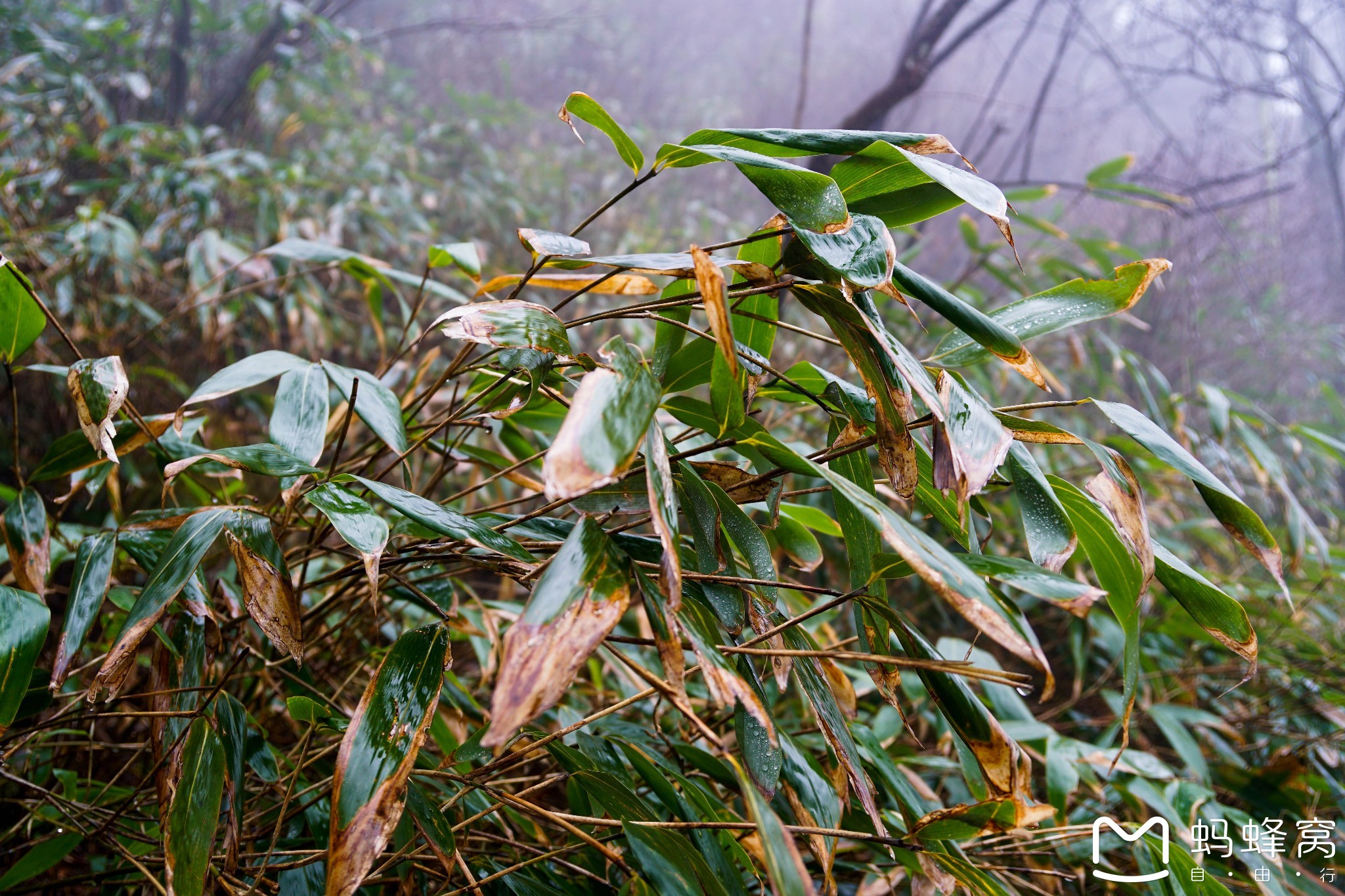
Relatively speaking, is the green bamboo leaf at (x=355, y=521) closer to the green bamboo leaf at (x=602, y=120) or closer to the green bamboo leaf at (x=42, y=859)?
the green bamboo leaf at (x=602, y=120)

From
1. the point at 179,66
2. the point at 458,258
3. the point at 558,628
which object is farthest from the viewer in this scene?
the point at 179,66

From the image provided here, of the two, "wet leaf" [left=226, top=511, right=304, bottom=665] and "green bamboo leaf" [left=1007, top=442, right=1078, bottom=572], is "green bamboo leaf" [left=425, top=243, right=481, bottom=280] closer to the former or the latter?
"wet leaf" [left=226, top=511, right=304, bottom=665]

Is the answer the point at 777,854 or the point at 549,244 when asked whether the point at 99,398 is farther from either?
the point at 777,854

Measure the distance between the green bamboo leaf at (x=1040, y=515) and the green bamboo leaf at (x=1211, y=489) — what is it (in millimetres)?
50

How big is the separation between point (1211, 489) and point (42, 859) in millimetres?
698

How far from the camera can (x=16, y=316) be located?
437 mm

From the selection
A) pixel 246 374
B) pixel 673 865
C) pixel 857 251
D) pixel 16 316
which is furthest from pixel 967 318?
pixel 16 316

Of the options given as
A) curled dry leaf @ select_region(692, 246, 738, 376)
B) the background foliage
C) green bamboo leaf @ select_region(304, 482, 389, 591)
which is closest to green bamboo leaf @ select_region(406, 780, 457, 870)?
the background foliage

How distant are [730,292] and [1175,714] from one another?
879mm

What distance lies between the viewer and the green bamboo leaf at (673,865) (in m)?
0.34

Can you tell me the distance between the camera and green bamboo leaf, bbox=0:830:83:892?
0.48 meters

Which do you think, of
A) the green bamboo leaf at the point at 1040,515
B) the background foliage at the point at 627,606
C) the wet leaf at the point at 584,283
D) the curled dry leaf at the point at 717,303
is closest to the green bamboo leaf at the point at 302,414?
the background foliage at the point at 627,606

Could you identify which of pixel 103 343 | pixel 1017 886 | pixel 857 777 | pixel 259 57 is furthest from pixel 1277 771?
pixel 259 57

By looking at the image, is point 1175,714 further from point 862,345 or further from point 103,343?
point 103,343
